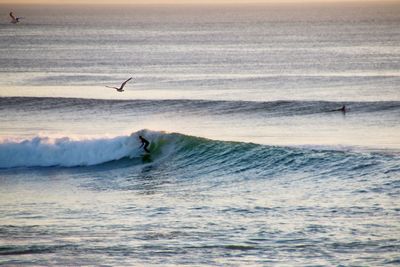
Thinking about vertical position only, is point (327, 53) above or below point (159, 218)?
above

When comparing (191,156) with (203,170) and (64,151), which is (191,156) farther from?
(64,151)

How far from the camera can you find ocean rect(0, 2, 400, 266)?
18.5 metres

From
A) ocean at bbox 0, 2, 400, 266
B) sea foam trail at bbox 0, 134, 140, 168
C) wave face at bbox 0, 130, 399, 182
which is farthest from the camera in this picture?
sea foam trail at bbox 0, 134, 140, 168

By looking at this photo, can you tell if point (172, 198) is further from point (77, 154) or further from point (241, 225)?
point (77, 154)

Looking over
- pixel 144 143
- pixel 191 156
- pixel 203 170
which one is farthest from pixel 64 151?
pixel 203 170

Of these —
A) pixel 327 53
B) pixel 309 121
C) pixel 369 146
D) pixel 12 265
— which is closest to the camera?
pixel 12 265

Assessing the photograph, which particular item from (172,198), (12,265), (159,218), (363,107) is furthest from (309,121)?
(12,265)

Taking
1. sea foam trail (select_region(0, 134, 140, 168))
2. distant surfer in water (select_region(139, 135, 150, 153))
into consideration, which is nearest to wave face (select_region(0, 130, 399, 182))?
sea foam trail (select_region(0, 134, 140, 168))

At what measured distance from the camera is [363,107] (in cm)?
4016

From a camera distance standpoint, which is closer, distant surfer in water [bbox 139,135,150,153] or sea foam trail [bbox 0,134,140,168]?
sea foam trail [bbox 0,134,140,168]

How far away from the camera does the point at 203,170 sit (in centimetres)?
2766

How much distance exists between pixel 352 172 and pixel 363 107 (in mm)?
15768

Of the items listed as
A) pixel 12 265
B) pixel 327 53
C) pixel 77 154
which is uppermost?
pixel 327 53

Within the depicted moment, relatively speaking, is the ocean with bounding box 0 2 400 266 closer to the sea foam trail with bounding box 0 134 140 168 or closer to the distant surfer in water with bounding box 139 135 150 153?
the sea foam trail with bounding box 0 134 140 168
